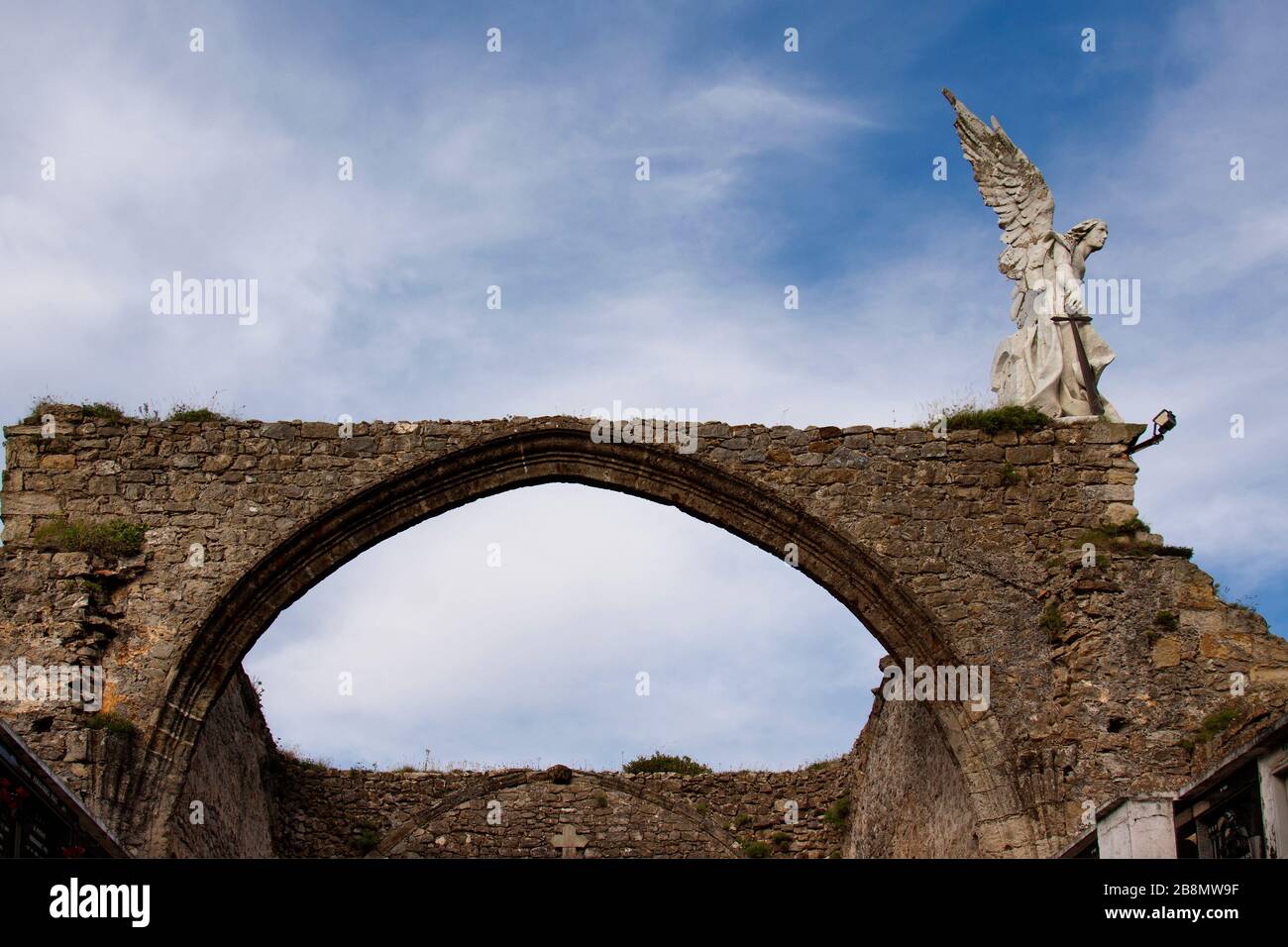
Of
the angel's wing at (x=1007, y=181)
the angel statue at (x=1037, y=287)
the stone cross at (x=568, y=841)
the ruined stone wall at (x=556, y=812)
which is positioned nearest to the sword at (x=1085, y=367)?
the angel statue at (x=1037, y=287)

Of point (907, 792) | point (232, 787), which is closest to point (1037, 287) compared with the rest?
point (907, 792)

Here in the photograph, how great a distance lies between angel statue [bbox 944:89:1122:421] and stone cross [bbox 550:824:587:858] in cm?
574

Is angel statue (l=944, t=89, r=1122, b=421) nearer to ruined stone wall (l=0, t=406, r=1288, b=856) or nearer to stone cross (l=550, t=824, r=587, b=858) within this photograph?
ruined stone wall (l=0, t=406, r=1288, b=856)

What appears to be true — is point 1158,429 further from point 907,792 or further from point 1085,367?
point 907,792

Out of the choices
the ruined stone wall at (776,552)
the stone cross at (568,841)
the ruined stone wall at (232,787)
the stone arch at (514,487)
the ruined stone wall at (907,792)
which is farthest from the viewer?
the stone cross at (568,841)

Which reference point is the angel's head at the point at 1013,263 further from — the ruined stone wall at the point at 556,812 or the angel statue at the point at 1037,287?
the ruined stone wall at the point at 556,812

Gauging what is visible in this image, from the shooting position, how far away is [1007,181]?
14875 millimetres

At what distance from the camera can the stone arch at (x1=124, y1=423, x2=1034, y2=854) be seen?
13.2m

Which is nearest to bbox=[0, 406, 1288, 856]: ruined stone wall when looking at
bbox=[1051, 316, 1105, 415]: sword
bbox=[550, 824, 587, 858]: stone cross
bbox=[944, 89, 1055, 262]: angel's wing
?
bbox=[1051, 316, 1105, 415]: sword

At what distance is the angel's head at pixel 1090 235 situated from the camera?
1460cm
